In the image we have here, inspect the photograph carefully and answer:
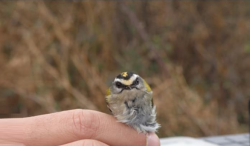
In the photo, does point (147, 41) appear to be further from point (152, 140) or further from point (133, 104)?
point (152, 140)

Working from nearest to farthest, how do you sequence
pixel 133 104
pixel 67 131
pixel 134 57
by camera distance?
1. pixel 67 131
2. pixel 133 104
3. pixel 134 57

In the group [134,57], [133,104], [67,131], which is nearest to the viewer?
[67,131]

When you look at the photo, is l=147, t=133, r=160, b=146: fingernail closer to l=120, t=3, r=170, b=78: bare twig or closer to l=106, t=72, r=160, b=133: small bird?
l=106, t=72, r=160, b=133: small bird

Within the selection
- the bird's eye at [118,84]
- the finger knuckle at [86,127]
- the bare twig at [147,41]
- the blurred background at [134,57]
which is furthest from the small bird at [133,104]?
the bare twig at [147,41]

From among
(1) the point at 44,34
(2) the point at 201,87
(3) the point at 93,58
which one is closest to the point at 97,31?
(3) the point at 93,58

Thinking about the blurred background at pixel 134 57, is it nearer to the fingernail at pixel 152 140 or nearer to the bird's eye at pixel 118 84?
the bird's eye at pixel 118 84

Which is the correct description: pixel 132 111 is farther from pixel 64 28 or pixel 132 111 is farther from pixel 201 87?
pixel 201 87

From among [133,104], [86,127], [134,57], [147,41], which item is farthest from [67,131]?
[147,41]
